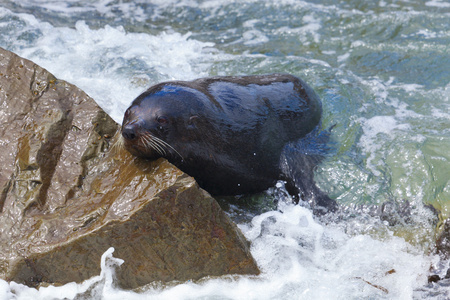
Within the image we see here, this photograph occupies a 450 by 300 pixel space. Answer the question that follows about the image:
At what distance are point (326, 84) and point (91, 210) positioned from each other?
15.0 feet

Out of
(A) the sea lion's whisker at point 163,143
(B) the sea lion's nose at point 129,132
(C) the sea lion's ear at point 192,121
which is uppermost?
(B) the sea lion's nose at point 129,132

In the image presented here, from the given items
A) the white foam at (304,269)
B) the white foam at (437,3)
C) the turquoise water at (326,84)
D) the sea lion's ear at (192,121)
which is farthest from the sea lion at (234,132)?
the white foam at (437,3)

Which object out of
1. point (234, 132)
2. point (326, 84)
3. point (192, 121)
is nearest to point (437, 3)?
point (326, 84)

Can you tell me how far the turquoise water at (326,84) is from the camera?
4301mm

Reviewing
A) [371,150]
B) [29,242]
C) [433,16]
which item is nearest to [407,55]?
[433,16]

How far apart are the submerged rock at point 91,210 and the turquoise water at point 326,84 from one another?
0.68 feet

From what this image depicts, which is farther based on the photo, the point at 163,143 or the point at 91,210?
the point at 163,143

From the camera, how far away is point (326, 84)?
752cm

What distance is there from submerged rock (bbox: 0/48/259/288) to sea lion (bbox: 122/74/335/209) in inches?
14.1

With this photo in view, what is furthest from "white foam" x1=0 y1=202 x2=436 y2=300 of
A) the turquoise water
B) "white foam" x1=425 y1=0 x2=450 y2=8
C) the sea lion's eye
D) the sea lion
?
"white foam" x1=425 y1=0 x2=450 y2=8

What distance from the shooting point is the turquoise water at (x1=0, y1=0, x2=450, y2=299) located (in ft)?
14.1

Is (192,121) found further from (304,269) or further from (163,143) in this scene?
(304,269)

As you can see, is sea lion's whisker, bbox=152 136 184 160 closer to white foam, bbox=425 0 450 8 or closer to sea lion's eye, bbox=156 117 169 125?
sea lion's eye, bbox=156 117 169 125

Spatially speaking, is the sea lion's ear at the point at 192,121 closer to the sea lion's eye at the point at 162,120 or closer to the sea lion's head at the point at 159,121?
the sea lion's head at the point at 159,121
